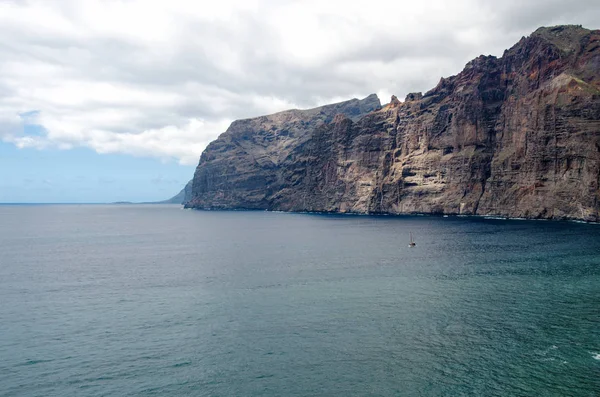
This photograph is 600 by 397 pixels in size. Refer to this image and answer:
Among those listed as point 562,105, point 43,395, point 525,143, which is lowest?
point 43,395

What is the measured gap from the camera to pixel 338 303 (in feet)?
199

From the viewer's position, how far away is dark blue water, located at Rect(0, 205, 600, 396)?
37781 millimetres

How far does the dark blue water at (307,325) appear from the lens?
37781 millimetres

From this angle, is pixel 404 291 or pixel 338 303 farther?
pixel 404 291

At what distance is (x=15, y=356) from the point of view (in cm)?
4325

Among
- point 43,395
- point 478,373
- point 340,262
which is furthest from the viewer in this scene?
point 340,262

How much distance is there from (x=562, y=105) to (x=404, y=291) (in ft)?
489

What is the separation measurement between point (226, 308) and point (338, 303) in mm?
15298

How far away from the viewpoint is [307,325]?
51.5 meters

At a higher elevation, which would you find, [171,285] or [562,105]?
[562,105]

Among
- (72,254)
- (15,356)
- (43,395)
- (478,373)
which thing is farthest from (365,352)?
(72,254)

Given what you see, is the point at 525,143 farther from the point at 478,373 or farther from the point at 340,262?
the point at 478,373

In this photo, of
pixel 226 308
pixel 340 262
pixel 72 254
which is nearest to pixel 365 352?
pixel 226 308

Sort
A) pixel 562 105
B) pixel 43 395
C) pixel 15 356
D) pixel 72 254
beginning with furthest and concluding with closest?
pixel 562 105 → pixel 72 254 → pixel 15 356 → pixel 43 395
